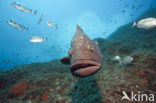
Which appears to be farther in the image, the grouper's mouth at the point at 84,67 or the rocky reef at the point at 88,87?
the rocky reef at the point at 88,87

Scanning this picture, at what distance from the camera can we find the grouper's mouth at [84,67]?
7.02ft

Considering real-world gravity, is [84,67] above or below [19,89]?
above

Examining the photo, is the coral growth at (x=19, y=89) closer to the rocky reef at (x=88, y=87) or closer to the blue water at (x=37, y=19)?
the rocky reef at (x=88, y=87)

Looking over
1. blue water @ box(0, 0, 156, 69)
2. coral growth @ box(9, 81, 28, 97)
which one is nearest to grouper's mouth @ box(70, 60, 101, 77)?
coral growth @ box(9, 81, 28, 97)

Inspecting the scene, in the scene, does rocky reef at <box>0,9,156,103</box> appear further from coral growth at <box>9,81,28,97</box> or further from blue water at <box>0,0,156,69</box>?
blue water at <box>0,0,156,69</box>

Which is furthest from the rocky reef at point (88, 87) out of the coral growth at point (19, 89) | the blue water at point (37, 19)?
the blue water at point (37, 19)

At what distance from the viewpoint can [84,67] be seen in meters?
2.24

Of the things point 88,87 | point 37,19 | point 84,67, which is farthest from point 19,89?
point 37,19

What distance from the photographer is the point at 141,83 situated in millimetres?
4238

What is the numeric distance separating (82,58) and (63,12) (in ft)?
319

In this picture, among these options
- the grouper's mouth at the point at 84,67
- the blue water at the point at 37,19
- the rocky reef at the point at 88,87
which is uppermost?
the blue water at the point at 37,19

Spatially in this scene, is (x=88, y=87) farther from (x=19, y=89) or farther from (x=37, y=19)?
(x=37, y=19)

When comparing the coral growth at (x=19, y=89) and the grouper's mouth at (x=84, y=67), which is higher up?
the grouper's mouth at (x=84, y=67)

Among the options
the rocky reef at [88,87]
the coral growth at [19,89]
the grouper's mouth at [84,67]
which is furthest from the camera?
the coral growth at [19,89]
